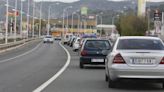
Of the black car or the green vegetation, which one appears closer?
the black car

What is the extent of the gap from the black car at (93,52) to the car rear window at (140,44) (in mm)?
10174

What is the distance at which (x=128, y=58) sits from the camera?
16.4 metres

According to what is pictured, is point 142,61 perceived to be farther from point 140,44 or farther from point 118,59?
point 140,44

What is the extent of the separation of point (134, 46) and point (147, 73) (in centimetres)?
120

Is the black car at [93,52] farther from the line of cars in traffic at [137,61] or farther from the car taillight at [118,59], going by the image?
the car taillight at [118,59]

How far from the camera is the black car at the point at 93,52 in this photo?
27906mm

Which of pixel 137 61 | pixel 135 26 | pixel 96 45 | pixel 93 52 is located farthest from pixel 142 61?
pixel 135 26

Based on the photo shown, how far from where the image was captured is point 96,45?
28594 mm

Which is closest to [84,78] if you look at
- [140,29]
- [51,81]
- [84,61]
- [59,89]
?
[51,81]

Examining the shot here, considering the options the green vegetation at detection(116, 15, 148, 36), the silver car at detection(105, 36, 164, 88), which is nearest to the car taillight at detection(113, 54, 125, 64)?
the silver car at detection(105, 36, 164, 88)

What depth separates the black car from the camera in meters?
27.9

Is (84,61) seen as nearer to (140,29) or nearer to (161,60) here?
(161,60)

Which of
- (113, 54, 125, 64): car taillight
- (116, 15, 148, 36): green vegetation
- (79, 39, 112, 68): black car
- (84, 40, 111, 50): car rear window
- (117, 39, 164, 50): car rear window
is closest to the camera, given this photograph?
(113, 54, 125, 64): car taillight

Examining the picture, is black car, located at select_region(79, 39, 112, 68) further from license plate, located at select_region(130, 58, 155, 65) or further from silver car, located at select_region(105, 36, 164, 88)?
license plate, located at select_region(130, 58, 155, 65)
